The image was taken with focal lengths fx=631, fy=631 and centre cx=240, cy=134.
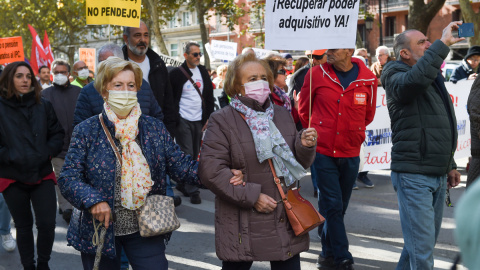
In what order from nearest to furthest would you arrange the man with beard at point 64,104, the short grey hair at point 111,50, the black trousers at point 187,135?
the short grey hair at point 111,50 < the man with beard at point 64,104 < the black trousers at point 187,135

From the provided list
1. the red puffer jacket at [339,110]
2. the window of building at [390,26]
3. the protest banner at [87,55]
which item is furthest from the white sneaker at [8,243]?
the window of building at [390,26]

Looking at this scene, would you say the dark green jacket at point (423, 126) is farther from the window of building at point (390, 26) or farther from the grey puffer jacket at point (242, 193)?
the window of building at point (390, 26)

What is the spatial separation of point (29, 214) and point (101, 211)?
2.18m

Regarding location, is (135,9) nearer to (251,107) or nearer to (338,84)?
(338,84)

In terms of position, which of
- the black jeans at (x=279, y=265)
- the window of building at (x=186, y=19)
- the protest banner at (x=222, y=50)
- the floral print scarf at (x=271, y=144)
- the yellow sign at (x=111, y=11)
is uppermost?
the window of building at (x=186, y=19)

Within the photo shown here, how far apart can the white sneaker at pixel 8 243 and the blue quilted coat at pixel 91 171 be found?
10.8 ft

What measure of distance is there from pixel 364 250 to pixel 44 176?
3086 mm

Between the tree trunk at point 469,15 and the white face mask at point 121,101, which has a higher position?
the tree trunk at point 469,15

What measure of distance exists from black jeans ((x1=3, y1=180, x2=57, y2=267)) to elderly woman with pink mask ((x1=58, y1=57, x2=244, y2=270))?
166cm

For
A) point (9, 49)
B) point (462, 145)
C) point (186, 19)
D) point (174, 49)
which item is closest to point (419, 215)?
point (462, 145)

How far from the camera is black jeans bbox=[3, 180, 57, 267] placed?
17.1 ft

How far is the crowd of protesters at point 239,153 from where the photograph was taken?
141 inches

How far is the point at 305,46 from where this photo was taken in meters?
4.59

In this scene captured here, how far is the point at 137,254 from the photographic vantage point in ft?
12.0
